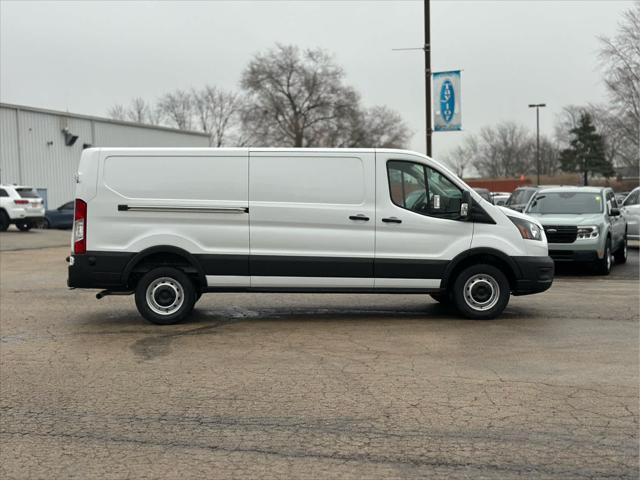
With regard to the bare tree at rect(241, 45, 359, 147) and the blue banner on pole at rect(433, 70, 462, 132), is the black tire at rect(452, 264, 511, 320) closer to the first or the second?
the blue banner on pole at rect(433, 70, 462, 132)

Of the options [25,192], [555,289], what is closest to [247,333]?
[555,289]

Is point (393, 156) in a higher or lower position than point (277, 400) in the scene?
higher

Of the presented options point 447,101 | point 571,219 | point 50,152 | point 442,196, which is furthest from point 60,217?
point 442,196

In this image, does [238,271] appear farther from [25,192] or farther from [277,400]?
[25,192]

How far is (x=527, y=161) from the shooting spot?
10606cm

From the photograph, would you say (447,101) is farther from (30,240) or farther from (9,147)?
(9,147)

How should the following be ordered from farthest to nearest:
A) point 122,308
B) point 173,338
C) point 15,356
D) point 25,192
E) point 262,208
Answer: point 25,192 → point 122,308 → point 262,208 → point 173,338 → point 15,356

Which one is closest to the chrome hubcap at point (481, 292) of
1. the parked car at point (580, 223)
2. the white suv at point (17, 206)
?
the parked car at point (580, 223)

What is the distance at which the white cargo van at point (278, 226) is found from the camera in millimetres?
8352

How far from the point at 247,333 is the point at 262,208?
150cm

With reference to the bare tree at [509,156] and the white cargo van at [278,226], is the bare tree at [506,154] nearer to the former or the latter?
the bare tree at [509,156]

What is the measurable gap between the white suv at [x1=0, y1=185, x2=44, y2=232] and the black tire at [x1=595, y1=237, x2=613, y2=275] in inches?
891

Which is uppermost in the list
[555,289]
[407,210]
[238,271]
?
[407,210]

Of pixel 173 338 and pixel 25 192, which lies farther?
pixel 25 192
